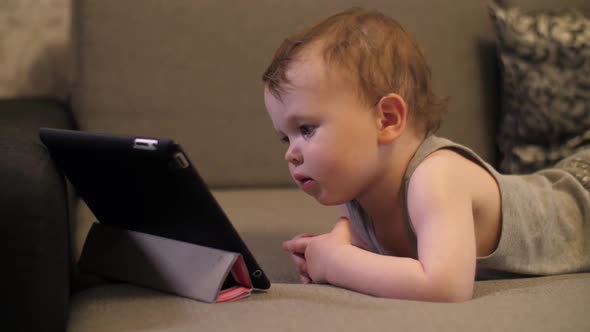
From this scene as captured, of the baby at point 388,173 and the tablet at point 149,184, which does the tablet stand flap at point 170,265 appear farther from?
the baby at point 388,173

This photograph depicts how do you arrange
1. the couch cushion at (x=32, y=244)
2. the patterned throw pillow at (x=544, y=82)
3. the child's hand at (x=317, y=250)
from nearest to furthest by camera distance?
the couch cushion at (x=32, y=244)
the child's hand at (x=317, y=250)
the patterned throw pillow at (x=544, y=82)

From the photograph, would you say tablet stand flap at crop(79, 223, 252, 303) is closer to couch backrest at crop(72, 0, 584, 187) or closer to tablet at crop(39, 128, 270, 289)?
tablet at crop(39, 128, 270, 289)

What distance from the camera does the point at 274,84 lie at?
3.20ft

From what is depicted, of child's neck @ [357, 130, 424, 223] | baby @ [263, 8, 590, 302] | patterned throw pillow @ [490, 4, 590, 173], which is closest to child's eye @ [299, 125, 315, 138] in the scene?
baby @ [263, 8, 590, 302]

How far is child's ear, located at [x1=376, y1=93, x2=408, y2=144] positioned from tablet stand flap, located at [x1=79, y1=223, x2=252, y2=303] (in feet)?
0.90

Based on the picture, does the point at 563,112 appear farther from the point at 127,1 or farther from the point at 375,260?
the point at 127,1

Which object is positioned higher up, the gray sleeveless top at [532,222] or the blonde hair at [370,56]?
the blonde hair at [370,56]

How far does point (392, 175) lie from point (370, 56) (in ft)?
0.60

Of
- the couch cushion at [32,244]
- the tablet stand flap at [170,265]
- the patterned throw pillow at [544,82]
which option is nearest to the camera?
the couch cushion at [32,244]

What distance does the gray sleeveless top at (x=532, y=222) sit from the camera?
1.05 meters

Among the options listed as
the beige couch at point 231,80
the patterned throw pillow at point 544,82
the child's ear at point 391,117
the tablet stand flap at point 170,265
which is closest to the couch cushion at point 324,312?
the tablet stand flap at point 170,265

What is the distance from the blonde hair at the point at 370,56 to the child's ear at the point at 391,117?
0.5 inches

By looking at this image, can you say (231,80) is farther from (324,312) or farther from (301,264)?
(324,312)

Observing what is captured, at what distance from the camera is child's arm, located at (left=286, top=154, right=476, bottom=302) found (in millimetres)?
871
